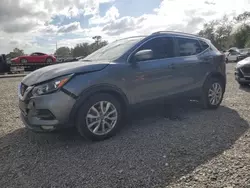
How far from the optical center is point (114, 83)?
3750mm

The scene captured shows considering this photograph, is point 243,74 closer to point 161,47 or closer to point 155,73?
point 161,47

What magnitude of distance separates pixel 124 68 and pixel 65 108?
1.17m

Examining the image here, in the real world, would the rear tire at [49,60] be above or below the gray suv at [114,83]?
above

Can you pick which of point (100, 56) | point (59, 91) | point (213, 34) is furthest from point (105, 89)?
point (213, 34)

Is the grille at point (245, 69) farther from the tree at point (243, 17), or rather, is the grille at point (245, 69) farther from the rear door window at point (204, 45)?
the tree at point (243, 17)

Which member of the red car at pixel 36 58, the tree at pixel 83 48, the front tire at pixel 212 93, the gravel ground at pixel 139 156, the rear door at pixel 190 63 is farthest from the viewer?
the tree at pixel 83 48

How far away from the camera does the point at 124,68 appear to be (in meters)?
3.88

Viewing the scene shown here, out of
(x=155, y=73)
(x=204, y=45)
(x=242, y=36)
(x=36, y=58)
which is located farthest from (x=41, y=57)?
(x=242, y=36)

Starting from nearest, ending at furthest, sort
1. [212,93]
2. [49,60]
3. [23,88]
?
[23,88]
[212,93]
[49,60]

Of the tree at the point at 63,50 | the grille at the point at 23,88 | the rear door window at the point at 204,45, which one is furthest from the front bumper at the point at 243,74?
the tree at the point at 63,50

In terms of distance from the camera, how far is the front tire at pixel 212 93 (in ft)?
17.4

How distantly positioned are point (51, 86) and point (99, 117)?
0.85m

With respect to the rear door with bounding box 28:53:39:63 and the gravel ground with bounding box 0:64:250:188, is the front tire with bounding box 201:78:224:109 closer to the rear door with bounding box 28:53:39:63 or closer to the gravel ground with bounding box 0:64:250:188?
the gravel ground with bounding box 0:64:250:188

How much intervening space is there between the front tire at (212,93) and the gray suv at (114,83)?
2 centimetres
